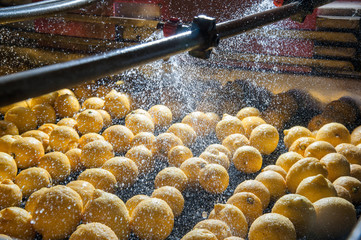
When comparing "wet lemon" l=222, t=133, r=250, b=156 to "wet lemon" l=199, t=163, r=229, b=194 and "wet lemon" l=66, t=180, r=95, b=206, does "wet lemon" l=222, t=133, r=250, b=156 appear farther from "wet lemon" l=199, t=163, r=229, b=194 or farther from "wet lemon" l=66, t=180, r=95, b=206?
"wet lemon" l=66, t=180, r=95, b=206

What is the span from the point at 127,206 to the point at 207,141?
1143mm

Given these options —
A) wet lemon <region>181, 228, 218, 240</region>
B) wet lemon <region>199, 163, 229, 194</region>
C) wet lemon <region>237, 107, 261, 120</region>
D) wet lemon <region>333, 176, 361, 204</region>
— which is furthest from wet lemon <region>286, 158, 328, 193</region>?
wet lemon <region>237, 107, 261, 120</region>

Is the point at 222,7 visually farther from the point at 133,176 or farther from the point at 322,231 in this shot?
the point at 322,231

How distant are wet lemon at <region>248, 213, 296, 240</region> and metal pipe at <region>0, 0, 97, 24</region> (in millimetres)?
1910

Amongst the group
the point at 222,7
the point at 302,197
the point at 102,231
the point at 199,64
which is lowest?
the point at 302,197

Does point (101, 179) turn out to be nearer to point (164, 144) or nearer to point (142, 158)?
point (142, 158)

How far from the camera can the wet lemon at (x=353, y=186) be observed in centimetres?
216

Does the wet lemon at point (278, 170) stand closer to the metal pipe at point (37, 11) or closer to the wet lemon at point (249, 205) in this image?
the wet lemon at point (249, 205)

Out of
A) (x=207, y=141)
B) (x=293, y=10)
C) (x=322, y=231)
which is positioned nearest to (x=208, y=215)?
(x=322, y=231)

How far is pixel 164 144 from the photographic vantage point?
8.70 feet

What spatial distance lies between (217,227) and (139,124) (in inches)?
54.8

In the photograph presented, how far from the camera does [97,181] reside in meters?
2.19

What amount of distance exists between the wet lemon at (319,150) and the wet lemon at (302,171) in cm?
25

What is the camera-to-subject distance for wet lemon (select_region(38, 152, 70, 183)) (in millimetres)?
2357
